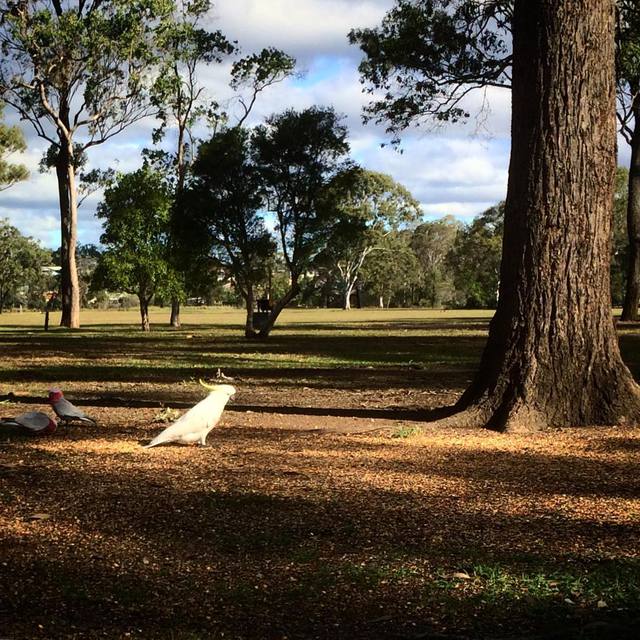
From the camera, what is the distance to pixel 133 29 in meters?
32.3

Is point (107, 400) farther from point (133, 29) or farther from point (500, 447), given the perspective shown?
point (133, 29)

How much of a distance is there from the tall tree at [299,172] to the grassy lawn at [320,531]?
17773 mm

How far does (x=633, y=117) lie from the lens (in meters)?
29.7

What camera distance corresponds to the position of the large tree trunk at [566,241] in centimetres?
768

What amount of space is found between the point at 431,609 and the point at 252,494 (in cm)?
214

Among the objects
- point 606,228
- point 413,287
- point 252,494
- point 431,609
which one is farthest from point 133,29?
point 413,287

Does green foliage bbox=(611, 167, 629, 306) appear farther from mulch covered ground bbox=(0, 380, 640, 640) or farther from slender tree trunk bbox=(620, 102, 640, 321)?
mulch covered ground bbox=(0, 380, 640, 640)

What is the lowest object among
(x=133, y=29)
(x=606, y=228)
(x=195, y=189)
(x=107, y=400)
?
(x=107, y=400)

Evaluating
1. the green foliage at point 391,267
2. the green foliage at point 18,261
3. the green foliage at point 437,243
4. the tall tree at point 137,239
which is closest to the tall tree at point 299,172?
the tall tree at point 137,239

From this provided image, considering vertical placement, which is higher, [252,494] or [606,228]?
[606,228]

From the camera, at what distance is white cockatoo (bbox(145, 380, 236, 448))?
676 cm

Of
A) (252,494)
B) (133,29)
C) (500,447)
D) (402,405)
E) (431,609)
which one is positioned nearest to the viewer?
(431,609)

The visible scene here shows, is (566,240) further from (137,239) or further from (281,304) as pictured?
(137,239)

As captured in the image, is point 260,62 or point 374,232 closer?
point 260,62
